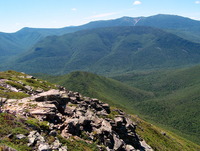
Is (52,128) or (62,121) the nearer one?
(52,128)

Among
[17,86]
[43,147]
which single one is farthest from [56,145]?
[17,86]

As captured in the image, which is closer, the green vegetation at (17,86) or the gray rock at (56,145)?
the gray rock at (56,145)

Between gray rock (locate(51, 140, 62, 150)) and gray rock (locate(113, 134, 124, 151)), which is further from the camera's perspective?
gray rock (locate(113, 134, 124, 151))

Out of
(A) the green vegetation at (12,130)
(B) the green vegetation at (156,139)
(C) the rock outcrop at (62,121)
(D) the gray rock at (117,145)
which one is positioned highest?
(A) the green vegetation at (12,130)

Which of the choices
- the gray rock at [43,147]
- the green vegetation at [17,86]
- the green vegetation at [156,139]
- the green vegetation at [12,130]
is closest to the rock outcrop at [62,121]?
the green vegetation at [12,130]

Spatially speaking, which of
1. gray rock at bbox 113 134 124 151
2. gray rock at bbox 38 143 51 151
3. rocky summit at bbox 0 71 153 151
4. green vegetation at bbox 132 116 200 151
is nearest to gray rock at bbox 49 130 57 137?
rocky summit at bbox 0 71 153 151

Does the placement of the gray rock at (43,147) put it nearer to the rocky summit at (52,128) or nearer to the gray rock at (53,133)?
the rocky summit at (52,128)

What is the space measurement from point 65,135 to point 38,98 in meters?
13.1

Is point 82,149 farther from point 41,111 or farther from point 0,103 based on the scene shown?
point 0,103

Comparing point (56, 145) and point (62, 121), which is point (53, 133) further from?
point (62, 121)

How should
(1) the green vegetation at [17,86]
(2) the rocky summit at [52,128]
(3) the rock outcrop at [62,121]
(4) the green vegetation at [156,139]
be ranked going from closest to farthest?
(2) the rocky summit at [52,128] < (3) the rock outcrop at [62,121] < (1) the green vegetation at [17,86] < (4) the green vegetation at [156,139]

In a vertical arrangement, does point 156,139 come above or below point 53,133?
below

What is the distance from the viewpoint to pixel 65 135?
31.6 metres

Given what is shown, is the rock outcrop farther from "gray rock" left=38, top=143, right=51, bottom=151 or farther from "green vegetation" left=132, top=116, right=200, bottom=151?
"green vegetation" left=132, top=116, right=200, bottom=151
